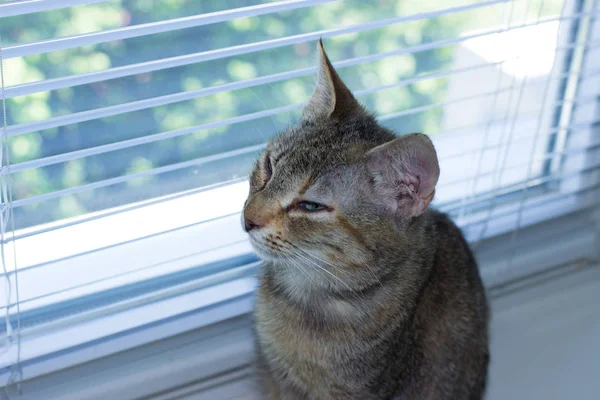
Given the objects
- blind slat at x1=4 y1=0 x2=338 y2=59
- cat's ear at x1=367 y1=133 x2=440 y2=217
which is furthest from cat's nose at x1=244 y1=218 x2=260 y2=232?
blind slat at x1=4 y1=0 x2=338 y2=59

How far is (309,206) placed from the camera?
1.15 meters

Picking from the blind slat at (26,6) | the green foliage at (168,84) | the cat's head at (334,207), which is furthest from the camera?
the green foliage at (168,84)

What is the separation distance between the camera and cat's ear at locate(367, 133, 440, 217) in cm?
103

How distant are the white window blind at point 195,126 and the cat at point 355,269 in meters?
0.16

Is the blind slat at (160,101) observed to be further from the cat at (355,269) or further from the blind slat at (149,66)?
the cat at (355,269)

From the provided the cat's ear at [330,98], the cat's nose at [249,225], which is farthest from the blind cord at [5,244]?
the cat's ear at [330,98]

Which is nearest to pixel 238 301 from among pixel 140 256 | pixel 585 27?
pixel 140 256

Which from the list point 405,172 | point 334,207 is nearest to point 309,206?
point 334,207

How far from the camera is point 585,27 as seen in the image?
1601mm

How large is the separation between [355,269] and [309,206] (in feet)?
0.41

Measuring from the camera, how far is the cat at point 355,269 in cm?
114

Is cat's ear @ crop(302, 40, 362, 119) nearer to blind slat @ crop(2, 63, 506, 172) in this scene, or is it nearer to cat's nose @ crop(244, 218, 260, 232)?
blind slat @ crop(2, 63, 506, 172)

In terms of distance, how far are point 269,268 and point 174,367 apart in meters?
0.28

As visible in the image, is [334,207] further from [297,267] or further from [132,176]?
[132,176]
